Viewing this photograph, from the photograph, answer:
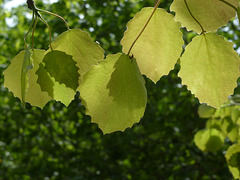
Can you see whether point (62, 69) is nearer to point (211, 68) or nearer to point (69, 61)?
point (69, 61)

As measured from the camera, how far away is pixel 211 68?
428 millimetres

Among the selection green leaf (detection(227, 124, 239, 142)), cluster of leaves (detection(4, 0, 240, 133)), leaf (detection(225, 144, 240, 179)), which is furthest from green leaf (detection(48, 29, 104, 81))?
green leaf (detection(227, 124, 239, 142))

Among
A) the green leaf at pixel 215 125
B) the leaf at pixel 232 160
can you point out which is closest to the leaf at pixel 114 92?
the leaf at pixel 232 160

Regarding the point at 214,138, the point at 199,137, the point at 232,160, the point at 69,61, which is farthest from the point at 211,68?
the point at 199,137

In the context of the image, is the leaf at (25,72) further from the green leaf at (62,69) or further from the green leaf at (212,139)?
the green leaf at (212,139)

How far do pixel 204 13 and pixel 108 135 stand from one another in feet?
8.71

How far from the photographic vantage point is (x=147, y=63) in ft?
1.41

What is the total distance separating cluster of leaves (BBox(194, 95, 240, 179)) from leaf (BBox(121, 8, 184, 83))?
23.6 inches

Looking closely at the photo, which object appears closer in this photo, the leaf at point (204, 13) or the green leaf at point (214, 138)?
the leaf at point (204, 13)

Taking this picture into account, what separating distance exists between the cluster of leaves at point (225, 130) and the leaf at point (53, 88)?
65 cm

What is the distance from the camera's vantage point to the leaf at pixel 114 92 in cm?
40

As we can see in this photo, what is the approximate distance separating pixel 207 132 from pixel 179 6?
97 cm

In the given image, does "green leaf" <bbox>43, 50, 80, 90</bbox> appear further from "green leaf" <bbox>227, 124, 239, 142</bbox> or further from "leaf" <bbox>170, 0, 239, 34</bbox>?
"green leaf" <bbox>227, 124, 239, 142</bbox>

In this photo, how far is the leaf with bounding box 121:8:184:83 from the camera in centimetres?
43
